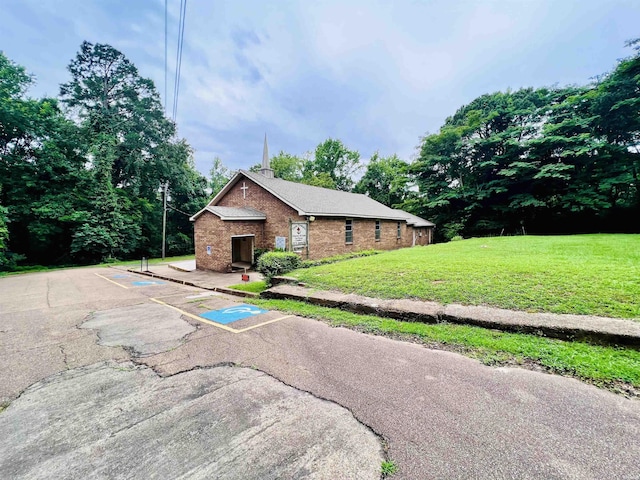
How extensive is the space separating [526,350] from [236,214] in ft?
44.2

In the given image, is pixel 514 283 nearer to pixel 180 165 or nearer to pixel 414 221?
pixel 414 221

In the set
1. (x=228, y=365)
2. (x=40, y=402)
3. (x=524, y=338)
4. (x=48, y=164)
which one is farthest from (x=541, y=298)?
(x=48, y=164)

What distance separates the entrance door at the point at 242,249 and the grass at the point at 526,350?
12113 millimetres

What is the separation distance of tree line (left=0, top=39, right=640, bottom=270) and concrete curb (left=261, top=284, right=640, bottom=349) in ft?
75.8

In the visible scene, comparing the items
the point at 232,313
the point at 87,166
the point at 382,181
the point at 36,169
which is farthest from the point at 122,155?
the point at 382,181

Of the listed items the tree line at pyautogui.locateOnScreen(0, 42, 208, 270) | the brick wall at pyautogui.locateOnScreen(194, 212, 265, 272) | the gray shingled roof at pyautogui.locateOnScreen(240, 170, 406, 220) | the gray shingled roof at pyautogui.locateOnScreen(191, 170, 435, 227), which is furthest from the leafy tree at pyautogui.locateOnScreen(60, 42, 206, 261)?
the gray shingled roof at pyautogui.locateOnScreen(240, 170, 406, 220)

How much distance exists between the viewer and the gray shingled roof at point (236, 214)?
1387cm

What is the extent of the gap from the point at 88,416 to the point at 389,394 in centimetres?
316

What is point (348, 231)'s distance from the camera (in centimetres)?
1689

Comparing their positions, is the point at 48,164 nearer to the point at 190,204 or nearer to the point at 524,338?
the point at 190,204

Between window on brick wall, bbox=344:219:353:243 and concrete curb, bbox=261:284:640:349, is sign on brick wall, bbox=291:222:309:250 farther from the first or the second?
concrete curb, bbox=261:284:640:349

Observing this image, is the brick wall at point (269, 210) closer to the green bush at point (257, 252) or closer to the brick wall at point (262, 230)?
the brick wall at point (262, 230)

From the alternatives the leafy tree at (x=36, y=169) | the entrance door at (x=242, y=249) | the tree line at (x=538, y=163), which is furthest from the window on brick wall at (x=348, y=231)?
the leafy tree at (x=36, y=169)

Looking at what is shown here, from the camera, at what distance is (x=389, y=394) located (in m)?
2.88
